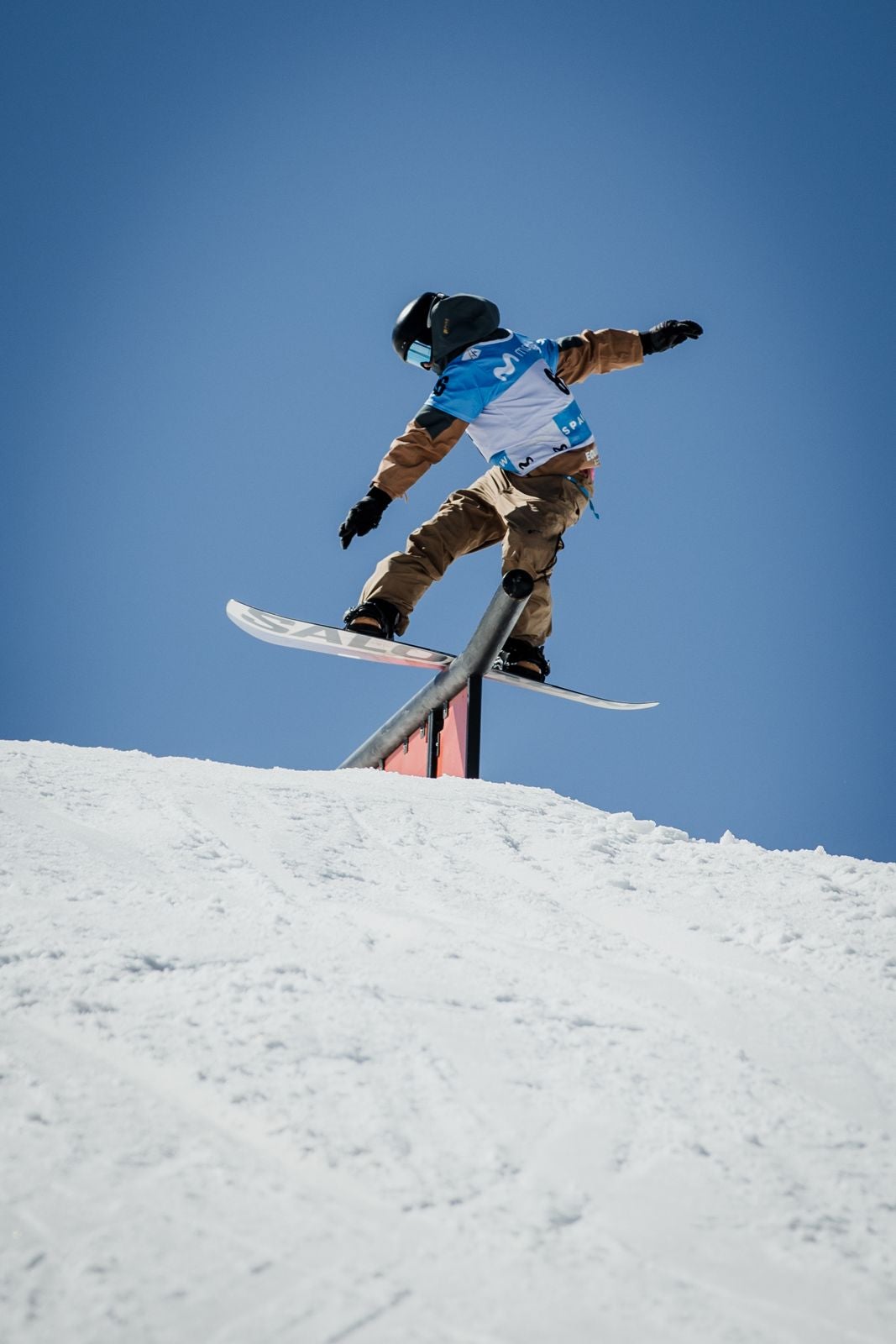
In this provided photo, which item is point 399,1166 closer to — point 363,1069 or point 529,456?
point 363,1069

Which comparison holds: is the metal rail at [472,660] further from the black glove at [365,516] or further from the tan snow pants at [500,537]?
the black glove at [365,516]

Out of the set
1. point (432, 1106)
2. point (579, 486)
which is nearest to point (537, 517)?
point (579, 486)

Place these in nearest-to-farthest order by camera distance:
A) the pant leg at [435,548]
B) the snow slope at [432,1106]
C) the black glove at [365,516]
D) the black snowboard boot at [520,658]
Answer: the snow slope at [432,1106] < the black glove at [365,516] < the pant leg at [435,548] < the black snowboard boot at [520,658]

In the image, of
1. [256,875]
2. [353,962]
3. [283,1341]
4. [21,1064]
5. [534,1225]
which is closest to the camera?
[283,1341]

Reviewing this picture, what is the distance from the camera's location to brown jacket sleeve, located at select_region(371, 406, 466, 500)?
5.32 metres

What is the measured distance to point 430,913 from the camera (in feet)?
7.39

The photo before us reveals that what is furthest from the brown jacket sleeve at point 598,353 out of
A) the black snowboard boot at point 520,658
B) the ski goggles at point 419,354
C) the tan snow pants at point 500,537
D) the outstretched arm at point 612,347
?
the black snowboard boot at point 520,658

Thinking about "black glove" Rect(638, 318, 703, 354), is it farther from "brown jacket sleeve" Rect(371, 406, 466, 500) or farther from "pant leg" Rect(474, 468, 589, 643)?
"brown jacket sleeve" Rect(371, 406, 466, 500)

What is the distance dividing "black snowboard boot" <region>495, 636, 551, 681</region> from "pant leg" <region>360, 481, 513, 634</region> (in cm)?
67

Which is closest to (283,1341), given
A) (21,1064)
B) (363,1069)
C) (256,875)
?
(363,1069)

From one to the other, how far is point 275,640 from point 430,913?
390 cm

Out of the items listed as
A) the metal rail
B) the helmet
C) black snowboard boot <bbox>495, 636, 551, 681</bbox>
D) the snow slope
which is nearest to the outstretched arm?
the helmet

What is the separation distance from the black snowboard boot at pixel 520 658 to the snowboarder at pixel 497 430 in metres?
0.42

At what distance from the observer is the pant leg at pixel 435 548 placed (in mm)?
5688
